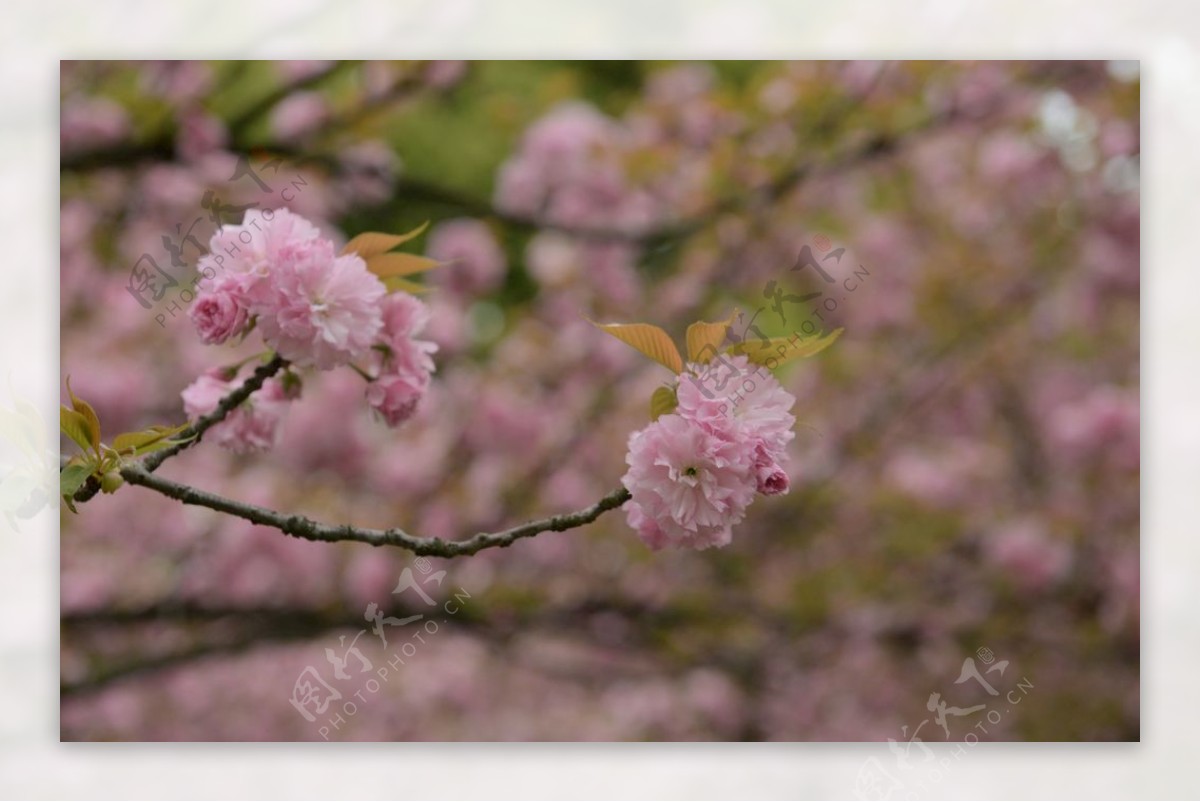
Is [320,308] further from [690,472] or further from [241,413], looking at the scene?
[690,472]

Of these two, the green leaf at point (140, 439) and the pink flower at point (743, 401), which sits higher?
the green leaf at point (140, 439)

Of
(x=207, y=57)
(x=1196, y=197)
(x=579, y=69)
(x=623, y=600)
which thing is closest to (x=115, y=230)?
(x=207, y=57)

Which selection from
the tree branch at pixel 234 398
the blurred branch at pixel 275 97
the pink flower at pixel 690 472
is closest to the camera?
the pink flower at pixel 690 472

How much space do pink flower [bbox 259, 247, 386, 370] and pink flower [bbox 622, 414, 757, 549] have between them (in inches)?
9.8

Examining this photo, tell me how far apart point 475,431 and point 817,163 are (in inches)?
39.0

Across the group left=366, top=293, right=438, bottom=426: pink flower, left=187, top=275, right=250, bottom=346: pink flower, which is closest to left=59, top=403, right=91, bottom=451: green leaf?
left=187, top=275, right=250, bottom=346: pink flower

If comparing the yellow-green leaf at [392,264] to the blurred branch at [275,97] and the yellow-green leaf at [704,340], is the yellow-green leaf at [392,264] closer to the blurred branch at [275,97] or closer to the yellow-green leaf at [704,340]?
the yellow-green leaf at [704,340]

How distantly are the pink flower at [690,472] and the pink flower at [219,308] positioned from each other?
0.33 metres

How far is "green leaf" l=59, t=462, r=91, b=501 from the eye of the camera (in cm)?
81

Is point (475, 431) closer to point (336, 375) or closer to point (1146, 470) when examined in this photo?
point (336, 375)

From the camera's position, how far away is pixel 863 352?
310cm

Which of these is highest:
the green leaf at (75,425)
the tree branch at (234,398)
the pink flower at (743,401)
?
the tree branch at (234,398)

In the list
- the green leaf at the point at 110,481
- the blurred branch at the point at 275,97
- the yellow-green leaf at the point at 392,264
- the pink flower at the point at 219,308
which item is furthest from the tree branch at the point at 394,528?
the blurred branch at the point at 275,97

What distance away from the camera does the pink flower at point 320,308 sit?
0.88 metres
